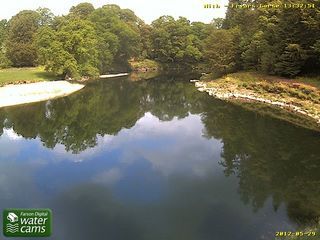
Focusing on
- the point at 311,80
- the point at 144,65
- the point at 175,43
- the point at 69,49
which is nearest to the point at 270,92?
the point at 311,80

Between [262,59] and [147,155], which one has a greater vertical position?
[262,59]

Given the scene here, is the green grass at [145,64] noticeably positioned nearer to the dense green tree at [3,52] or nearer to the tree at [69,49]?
the tree at [69,49]

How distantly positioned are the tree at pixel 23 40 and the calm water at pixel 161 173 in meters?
44.2

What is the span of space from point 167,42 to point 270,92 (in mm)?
55693

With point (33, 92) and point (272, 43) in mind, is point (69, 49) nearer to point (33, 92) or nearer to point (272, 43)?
point (33, 92)

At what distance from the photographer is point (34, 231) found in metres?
8.34

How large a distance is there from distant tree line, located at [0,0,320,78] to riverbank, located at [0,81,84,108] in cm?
678

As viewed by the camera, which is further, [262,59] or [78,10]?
[78,10]

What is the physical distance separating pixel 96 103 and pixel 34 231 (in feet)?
139

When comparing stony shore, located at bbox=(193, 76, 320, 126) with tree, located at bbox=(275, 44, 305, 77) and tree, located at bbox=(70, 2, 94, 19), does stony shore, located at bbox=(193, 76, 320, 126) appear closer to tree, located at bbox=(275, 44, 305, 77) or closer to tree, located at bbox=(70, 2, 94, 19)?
tree, located at bbox=(275, 44, 305, 77)

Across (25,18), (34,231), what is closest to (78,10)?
(25,18)

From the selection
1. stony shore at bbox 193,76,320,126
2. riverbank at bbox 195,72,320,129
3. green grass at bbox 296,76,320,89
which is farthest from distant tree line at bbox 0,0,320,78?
stony shore at bbox 193,76,320,126

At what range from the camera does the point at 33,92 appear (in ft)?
175

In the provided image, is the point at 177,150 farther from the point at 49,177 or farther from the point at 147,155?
the point at 49,177
